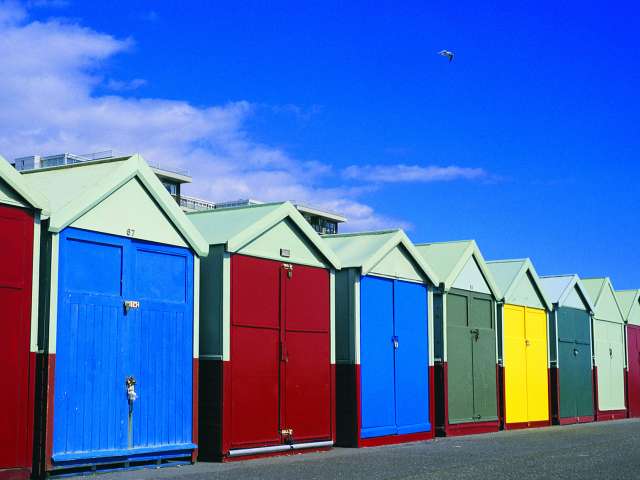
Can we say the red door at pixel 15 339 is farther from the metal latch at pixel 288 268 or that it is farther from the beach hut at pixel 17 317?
the metal latch at pixel 288 268

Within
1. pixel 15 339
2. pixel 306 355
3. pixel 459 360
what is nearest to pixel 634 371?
pixel 459 360

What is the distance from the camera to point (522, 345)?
28.4 metres

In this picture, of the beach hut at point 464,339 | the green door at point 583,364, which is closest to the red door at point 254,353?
the beach hut at point 464,339

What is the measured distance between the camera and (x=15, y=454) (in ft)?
41.0

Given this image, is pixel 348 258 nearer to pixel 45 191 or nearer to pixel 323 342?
pixel 323 342

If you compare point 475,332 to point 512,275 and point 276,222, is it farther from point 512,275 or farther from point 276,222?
point 276,222

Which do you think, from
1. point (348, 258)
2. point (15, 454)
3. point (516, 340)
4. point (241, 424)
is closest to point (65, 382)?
point (15, 454)

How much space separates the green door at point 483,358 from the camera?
25.2 metres

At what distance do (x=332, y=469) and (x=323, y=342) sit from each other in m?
4.82

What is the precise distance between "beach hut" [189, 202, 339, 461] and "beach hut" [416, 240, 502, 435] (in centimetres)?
509

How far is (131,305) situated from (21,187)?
9.56ft

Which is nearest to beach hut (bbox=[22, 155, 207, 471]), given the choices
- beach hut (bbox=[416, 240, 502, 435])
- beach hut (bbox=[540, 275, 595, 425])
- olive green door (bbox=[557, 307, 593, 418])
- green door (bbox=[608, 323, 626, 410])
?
beach hut (bbox=[416, 240, 502, 435])

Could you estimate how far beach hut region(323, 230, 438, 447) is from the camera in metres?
20.2

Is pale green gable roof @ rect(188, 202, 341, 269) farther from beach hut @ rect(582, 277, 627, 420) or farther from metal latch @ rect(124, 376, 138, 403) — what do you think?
beach hut @ rect(582, 277, 627, 420)
